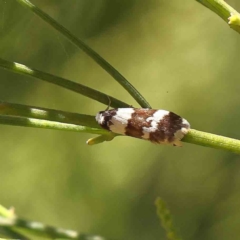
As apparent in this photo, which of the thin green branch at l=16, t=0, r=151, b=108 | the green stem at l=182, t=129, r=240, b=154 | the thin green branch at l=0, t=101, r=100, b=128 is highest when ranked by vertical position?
the thin green branch at l=16, t=0, r=151, b=108

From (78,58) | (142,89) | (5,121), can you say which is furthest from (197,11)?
(5,121)

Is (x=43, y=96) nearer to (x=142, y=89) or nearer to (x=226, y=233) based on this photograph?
(x=142, y=89)

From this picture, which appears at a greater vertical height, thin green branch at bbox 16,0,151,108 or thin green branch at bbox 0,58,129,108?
thin green branch at bbox 16,0,151,108

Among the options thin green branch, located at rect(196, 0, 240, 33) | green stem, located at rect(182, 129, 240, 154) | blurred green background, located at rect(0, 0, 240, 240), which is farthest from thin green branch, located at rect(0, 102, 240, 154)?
blurred green background, located at rect(0, 0, 240, 240)

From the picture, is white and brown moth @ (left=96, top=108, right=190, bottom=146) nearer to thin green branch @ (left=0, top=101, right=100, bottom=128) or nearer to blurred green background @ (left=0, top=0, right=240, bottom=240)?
thin green branch @ (left=0, top=101, right=100, bottom=128)

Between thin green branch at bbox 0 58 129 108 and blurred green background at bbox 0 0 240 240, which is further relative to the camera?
blurred green background at bbox 0 0 240 240
